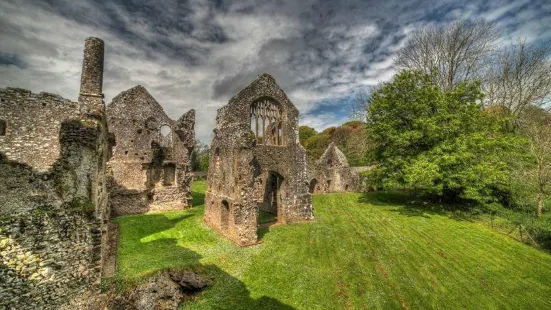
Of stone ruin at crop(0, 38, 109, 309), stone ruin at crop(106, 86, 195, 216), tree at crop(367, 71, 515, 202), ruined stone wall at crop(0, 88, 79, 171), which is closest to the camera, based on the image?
stone ruin at crop(0, 38, 109, 309)

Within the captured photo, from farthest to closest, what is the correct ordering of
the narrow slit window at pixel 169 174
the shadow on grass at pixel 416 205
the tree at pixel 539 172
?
the narrow slit window at pixel 169 174 → the shadow on grass at pixel 416 205 → the tree at pixel 539 172

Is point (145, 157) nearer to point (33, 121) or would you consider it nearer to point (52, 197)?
point (33, 121)

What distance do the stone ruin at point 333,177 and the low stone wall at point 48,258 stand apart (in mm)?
24868

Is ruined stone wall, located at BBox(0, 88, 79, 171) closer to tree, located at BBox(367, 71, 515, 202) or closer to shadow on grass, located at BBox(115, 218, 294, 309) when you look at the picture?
shadow on grass, located at BBox(115, 218, 294, 309)

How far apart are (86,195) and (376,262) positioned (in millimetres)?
12263

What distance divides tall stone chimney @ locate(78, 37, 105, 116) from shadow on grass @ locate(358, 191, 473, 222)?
21.8 meters

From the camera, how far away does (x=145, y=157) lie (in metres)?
19.9

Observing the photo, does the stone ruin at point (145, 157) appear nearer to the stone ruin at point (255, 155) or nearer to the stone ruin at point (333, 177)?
the stone ruin at point (255, 155)

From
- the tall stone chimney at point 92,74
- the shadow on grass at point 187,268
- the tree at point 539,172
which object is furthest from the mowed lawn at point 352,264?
the tall stone chimney at point 92,74

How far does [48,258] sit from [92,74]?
1116 centimetres

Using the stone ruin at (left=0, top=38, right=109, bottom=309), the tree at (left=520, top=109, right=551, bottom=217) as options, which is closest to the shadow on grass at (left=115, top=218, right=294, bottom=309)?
the stone ruin at (left=0, top=38, right=109, bottom=309)

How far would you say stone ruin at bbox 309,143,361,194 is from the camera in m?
30.8

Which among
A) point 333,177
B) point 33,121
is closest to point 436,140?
point 333,177

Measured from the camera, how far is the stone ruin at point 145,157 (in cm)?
1892
